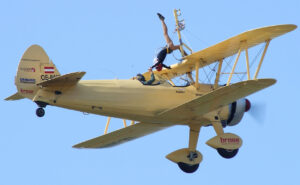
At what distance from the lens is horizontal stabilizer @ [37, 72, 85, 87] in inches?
669

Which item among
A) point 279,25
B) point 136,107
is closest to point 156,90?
point 136,107

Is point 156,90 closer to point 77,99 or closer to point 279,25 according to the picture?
point 77,99

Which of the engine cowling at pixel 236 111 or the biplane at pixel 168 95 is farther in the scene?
the engine cowling at pixel 236 111

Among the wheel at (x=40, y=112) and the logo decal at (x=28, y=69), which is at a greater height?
the logo decal at (x=28, y=69)

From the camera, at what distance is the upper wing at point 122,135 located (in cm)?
2059

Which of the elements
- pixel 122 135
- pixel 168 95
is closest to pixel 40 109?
pixel 168 95

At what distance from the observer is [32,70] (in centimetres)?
1728

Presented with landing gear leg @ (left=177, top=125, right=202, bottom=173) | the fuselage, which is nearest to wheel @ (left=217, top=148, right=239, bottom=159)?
landing gear leg @ (left=177, top=125, right=202, bottom=173)

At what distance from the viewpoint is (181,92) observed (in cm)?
1941

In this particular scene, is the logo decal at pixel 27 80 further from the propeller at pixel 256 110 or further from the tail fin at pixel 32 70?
the propeller at pixel 256 110

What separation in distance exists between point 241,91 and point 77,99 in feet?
12.8

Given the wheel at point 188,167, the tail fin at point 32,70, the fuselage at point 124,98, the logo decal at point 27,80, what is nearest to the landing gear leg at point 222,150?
the wheel at point 188,167

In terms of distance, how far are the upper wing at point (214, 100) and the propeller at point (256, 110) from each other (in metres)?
1.71

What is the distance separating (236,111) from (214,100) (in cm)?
208
